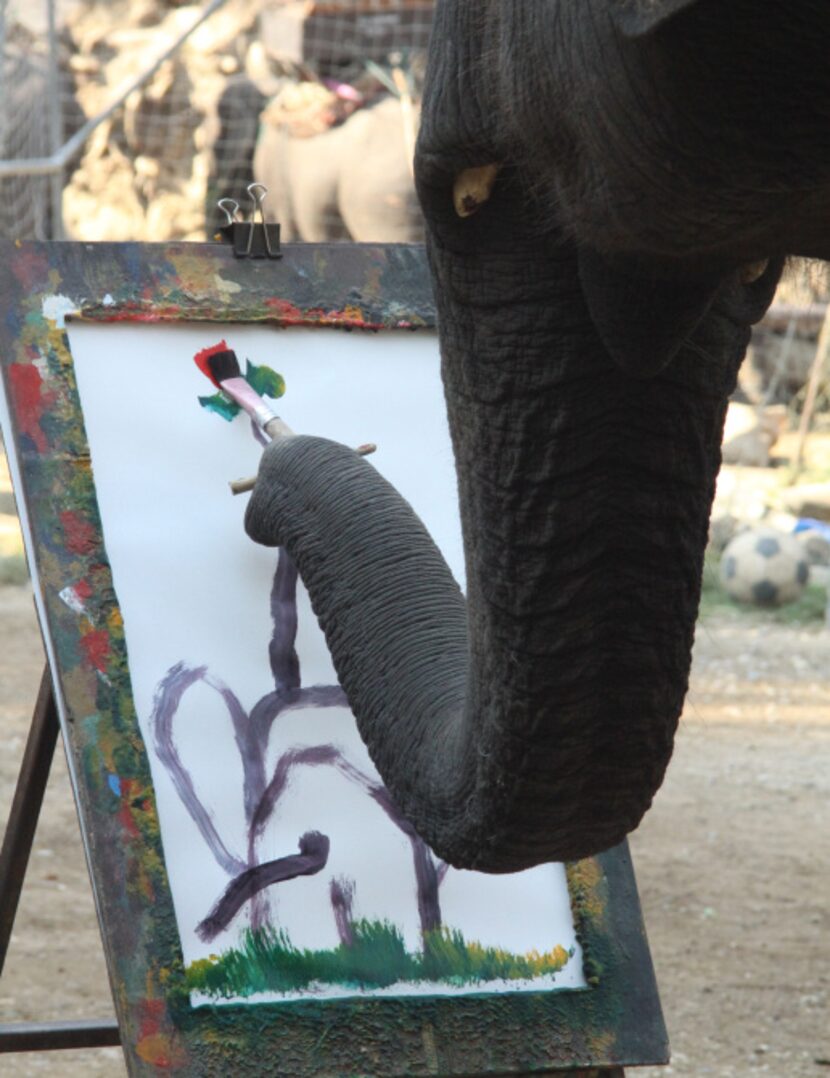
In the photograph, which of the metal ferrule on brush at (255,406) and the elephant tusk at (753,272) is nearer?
the elephant tusk at (753,272)

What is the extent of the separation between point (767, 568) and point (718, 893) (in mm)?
2180

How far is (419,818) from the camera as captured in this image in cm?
112

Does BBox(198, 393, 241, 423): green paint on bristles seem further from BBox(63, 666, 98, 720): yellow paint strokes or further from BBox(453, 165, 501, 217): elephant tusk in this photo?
BBox(453, 165, 501, 217): elephant tusk

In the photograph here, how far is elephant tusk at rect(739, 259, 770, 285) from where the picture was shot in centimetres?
88

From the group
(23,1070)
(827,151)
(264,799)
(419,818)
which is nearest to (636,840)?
(23,1070)

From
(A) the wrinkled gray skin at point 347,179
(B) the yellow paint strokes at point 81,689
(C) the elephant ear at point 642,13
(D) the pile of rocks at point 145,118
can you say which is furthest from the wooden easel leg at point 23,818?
(D) the pile of rocks at point 145,118

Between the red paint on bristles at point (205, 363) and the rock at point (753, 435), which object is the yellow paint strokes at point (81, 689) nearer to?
the red paint on bristles at point (205, 363)

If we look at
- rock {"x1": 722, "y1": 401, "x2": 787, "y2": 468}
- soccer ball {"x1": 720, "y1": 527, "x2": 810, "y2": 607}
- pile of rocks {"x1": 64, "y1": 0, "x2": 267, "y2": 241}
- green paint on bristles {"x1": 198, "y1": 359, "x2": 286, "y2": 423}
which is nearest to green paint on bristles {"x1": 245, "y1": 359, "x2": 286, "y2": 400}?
green paint on bristles {"x1": 198, "y1": 359, "x2": 286, "y2": 423}

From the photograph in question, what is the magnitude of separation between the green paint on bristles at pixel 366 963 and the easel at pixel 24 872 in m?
0.27

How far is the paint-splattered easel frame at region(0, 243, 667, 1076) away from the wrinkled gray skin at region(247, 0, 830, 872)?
0.45 meters

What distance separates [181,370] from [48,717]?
38 cm

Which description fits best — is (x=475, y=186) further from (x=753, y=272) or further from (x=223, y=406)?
(x=223, y=406)

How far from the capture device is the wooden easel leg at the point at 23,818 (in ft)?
5.65

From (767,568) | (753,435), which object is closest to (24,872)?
(767,568)
